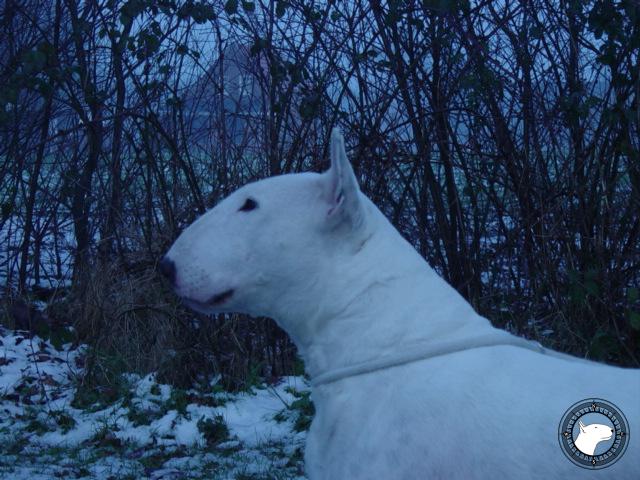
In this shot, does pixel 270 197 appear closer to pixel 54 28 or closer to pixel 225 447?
pixel 225 447

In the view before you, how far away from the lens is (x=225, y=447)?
438cm

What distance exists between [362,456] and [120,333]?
4.05 metres

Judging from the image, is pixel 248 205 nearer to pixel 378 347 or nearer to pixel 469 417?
pixel 378 347

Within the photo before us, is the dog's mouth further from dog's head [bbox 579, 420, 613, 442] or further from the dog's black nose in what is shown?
dog's head [bbox 579, 420, 613, 442]

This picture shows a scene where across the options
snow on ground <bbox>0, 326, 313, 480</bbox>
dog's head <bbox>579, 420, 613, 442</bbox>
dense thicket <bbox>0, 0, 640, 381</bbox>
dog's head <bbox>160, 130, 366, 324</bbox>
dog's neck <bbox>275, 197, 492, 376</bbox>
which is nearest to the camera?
dog's head <bbox>579, 420, 613, 442</bbox>

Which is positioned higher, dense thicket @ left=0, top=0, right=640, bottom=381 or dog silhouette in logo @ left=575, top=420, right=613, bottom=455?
dense thicket @ left=0, top=0, right=640, bottom=381

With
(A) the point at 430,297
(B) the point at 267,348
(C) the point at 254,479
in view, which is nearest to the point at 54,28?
(B) the point at 267,348

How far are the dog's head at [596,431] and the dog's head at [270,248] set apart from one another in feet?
2.60

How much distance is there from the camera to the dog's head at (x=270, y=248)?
90.2 inches

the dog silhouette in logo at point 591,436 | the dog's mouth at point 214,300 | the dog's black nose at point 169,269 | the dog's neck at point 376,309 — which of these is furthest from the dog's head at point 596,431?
the dog's black nose at point 169,269

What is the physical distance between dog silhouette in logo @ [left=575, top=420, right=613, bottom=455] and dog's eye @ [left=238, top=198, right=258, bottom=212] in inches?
42.1

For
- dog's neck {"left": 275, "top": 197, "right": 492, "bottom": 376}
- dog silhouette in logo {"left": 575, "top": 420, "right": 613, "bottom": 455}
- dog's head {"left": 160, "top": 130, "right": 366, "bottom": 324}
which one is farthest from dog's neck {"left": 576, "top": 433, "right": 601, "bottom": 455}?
dog's head {"left": 160, "top": 130, "right": 366, "bottom": 324}

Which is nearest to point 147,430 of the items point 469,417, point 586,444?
point 469,417

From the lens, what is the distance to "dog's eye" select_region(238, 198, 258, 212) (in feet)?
7.80
